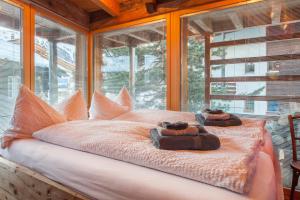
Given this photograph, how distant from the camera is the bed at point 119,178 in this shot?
74 cm

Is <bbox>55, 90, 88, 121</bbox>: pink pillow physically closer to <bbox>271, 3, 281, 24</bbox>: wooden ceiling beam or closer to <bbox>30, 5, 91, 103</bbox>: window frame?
<bbox>30, 5, 91, 103</bbox>: window frame

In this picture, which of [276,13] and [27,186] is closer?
[27,186]

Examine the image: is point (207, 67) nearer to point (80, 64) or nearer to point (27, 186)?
point (80, 64)

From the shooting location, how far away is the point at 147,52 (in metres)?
2.81

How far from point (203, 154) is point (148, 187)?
1.04 ft

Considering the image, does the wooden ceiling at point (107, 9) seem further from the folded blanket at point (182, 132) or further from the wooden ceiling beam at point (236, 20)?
the folded blanket at point (182, 132)

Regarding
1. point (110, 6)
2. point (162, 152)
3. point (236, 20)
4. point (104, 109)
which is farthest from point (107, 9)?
point (162, 152)

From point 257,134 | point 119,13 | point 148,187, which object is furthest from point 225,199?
point 119,13

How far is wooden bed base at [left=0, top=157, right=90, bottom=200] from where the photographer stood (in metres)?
1.05

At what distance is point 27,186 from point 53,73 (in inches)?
68.9

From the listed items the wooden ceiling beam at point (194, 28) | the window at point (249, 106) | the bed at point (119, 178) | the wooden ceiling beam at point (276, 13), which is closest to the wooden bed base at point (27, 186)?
the bed at point (119, 178)

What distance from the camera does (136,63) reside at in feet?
9.46

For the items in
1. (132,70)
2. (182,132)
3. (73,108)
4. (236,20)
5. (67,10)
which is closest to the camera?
(182,132)

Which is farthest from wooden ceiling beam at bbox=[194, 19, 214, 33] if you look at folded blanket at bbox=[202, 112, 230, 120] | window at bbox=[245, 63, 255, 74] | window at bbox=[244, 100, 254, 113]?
folded blanket at bbox=[202, 112, 230, 120]
